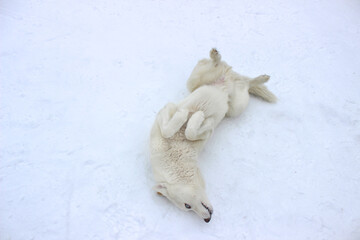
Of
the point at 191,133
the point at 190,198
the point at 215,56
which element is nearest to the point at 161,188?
the point at 190,198

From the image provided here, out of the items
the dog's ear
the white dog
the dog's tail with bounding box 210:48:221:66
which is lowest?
the dog's ear

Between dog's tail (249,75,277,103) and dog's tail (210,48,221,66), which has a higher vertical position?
dog's tail (210,48,221,66)

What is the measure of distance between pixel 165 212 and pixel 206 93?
1200mm

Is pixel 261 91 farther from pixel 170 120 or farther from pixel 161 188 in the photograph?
pixel 161 188

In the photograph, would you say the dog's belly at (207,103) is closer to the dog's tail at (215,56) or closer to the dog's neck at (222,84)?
the dog's neck at (222,84)

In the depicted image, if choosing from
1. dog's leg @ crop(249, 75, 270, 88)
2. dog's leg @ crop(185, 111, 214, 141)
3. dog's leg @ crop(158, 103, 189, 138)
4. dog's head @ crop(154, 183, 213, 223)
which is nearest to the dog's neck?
dog's leg @ crop(249, 75, 270, 88)

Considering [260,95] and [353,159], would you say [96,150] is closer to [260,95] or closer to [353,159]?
[260,95]

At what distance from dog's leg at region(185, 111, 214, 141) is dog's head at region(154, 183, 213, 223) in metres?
0.45

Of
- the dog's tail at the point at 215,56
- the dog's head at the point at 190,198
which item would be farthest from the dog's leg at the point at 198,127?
the dog's tail at the point at 215,56

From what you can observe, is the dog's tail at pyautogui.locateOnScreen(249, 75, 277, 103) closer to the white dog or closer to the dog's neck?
the white dog

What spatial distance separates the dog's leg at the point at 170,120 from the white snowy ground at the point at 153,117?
0.42 metres

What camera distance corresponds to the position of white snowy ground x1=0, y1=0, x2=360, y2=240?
8.18 ft

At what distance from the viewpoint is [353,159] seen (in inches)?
117

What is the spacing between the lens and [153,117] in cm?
311
